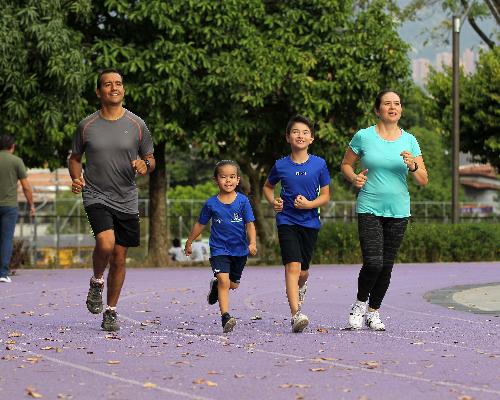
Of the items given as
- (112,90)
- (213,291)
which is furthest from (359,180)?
(112,90)

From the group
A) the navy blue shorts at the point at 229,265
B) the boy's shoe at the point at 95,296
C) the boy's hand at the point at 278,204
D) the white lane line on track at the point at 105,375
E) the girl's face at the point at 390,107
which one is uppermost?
the girl's face at the point at 390,107

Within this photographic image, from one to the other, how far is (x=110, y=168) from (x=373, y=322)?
2.51 meters

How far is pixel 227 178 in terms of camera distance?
38.4ft

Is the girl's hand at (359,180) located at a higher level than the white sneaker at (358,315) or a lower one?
higher

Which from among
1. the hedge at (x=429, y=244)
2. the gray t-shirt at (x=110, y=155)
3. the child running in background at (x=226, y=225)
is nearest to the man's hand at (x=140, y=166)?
the gray t-shirt at (x=110, y=155)

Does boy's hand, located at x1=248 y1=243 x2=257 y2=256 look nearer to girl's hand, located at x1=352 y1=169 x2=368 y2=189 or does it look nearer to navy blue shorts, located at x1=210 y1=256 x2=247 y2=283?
navy blue shorts, located at x1=210 y1=256 x2=247 y2=283

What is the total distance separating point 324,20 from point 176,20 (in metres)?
3.35

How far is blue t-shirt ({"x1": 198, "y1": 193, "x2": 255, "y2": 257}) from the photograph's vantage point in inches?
460

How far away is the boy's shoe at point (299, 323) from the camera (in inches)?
443

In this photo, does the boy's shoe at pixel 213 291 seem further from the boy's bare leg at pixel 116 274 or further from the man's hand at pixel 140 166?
the man's hand at pixel 140 166

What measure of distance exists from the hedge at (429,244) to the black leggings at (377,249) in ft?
54.7

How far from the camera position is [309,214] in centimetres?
1176

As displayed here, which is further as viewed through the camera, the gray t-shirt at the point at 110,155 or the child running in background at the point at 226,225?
the child running in background at the point at 226,225

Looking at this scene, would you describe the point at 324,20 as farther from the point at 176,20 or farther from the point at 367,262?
the point at 367,262
